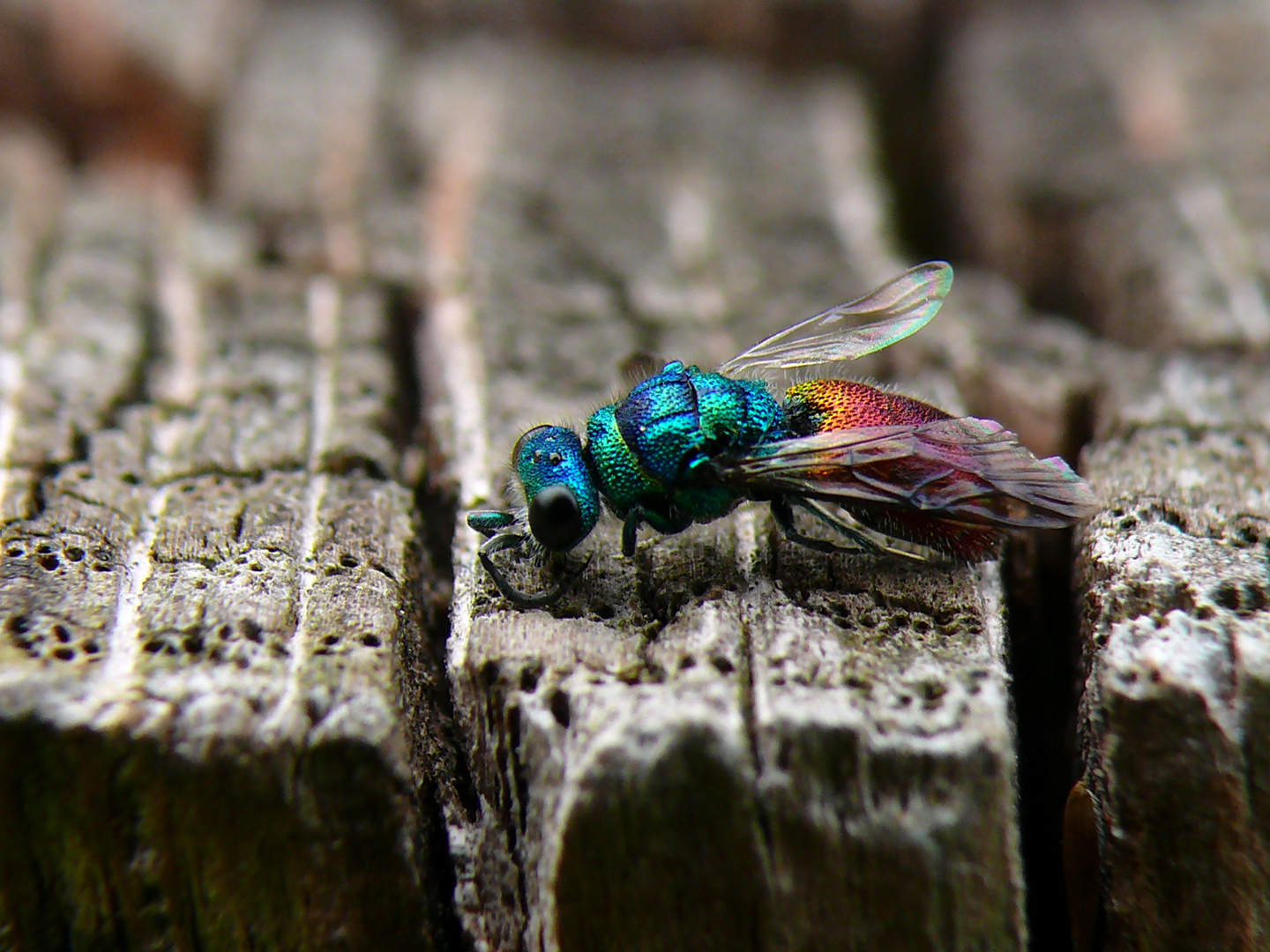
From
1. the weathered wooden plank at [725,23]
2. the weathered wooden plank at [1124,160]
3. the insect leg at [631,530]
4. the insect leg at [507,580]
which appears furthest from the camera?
the weathered wooden plank at [725,23]

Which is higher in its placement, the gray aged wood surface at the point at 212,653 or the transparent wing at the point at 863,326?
the transparent wing at the point at 863,326

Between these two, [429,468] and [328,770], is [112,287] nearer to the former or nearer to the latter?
[429,468]

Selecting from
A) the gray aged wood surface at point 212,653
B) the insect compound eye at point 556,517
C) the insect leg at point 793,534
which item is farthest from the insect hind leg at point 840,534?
the gray aged wood surface at point 212,653

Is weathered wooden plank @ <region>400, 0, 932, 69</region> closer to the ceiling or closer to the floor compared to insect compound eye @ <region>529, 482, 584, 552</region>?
closer to the ceiling

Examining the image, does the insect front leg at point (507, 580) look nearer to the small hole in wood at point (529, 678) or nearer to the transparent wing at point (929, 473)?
the small hole in wood at point (529, 678)

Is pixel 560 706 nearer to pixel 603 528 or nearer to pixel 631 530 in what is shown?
pixel 631 530

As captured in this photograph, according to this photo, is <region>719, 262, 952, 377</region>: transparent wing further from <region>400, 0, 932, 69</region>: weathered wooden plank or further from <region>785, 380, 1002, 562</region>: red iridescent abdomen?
<region>400, 0, 932, 69</region>: weathered wooden plank

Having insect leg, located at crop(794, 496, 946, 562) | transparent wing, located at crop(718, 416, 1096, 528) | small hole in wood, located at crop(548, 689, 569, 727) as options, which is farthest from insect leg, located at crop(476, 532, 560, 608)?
insect leg, located at crop(794, 496, 946, 562)
